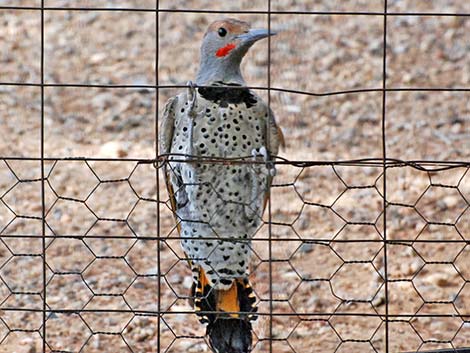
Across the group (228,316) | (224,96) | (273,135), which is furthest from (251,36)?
(228,316)

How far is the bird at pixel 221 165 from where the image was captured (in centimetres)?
394

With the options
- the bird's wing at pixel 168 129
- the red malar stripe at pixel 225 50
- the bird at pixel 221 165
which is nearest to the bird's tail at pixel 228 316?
the bird at pixel 221 165

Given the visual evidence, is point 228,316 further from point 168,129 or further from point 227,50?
point 227,50

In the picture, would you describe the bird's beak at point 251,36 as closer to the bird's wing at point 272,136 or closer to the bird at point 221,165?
the bird at point 221,165

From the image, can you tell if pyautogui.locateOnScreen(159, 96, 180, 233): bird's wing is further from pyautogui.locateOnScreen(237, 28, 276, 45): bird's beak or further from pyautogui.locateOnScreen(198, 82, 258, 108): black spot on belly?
pyautogui.locateOnScreen(237, 28, 276, 45): bird's beak

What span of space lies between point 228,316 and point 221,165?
1.84 feet

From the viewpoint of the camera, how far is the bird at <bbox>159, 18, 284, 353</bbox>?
394 centimetres

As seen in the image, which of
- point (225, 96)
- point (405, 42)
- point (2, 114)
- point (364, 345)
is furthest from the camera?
point (405, 42)

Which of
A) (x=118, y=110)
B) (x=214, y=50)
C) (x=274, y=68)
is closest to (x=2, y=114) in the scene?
(x=118, y=110)

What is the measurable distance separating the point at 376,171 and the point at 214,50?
224 cm

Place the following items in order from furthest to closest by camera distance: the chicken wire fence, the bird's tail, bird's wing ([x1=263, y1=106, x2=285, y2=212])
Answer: the chicken wire fence < bird's wing ([x1=263, y1=106, x2=285, y2=212]) < the bird's tail

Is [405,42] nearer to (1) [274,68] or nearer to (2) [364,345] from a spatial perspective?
(1) [274,68]

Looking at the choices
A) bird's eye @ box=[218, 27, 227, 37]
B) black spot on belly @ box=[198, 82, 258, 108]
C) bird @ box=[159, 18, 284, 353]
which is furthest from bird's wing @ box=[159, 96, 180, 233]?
bird's eye @ box=[218, 27, 227, 37]

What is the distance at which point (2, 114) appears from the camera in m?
6.56
